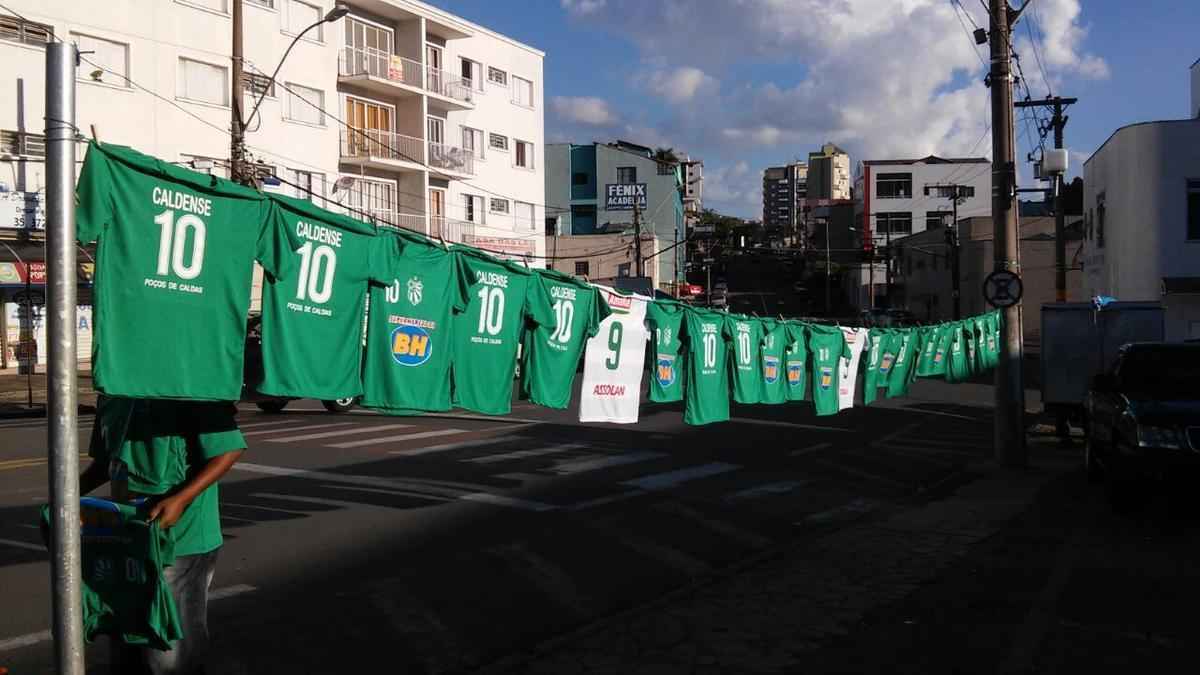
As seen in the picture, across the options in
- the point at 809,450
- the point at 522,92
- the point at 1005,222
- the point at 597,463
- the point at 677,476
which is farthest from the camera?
the point at 522,92

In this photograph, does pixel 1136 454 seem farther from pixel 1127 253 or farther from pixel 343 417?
pixel 1127 253

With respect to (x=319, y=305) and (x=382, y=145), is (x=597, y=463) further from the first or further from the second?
(x=382, y=145)

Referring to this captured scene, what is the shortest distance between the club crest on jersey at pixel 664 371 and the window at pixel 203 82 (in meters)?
25.9

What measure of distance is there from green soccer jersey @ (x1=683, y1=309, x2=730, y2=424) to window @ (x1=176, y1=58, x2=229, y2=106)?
83.7 ft

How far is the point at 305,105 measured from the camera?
1458 inches

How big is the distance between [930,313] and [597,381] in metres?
66.4

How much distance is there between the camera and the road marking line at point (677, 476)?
1373cm

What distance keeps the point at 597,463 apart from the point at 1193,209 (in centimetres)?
2159

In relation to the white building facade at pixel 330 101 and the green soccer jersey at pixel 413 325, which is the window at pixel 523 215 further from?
the green soccer jersey at pixel 413 325

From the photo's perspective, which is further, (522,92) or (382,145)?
(522,92)

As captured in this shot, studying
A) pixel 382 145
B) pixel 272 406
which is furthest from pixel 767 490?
pixel 382 145

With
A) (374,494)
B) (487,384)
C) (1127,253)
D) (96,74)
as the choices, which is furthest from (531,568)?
(1127,253)

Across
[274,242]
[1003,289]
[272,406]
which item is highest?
[1003,289]

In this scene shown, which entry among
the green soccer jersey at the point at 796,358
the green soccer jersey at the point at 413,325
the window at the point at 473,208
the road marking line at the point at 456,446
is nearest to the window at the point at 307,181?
the window at the point at 473,208
